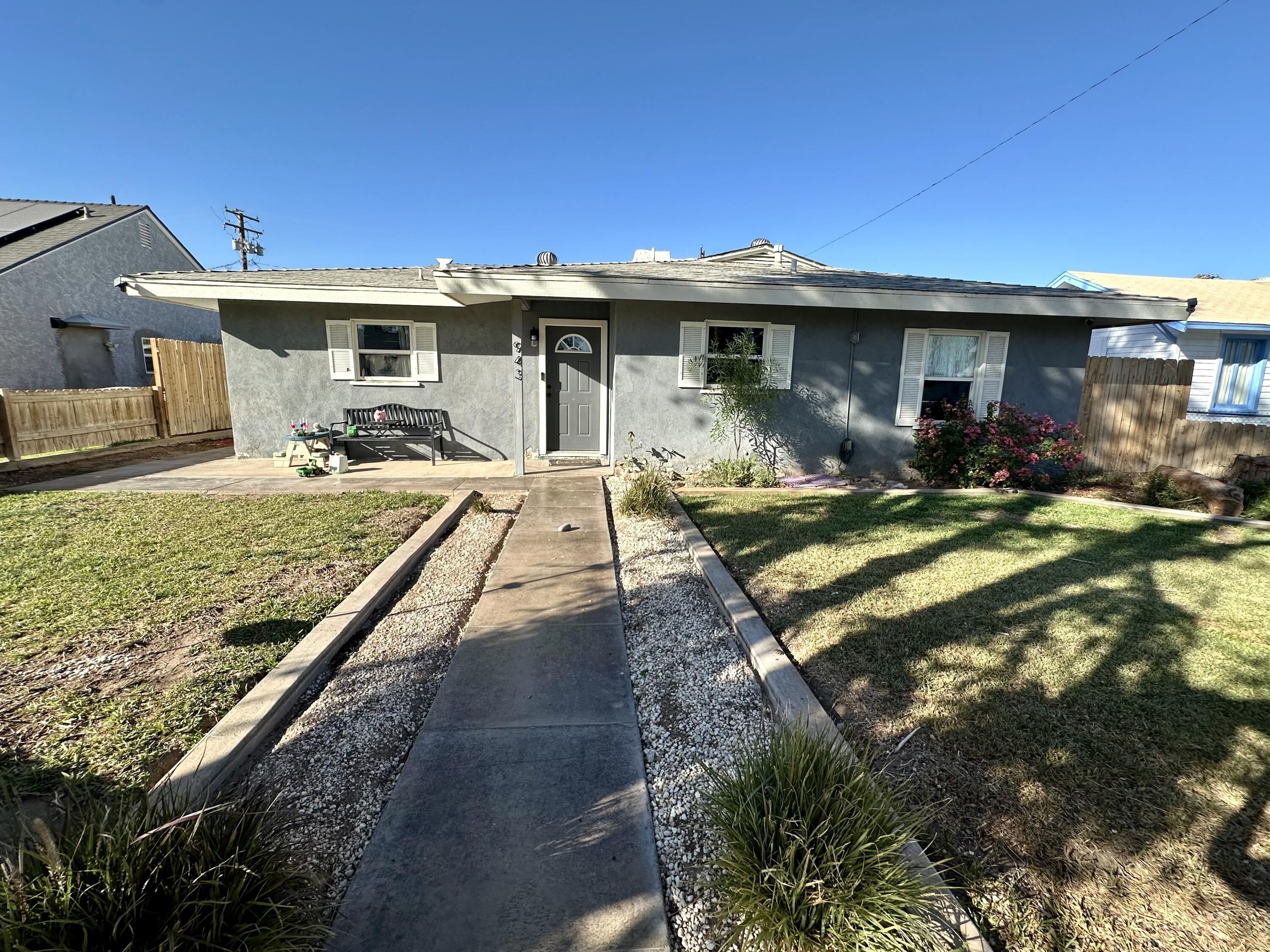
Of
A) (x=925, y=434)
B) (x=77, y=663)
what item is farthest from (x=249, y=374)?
(x=925, y=434)

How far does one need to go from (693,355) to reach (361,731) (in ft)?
22.4

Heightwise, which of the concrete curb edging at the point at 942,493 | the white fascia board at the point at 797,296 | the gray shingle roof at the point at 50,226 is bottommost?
the concrete curb edging at the point at 942,493

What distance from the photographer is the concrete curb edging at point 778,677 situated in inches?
64.6

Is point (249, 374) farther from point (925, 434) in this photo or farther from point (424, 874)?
point (925, 434)

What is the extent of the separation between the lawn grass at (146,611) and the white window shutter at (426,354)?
12.0ft

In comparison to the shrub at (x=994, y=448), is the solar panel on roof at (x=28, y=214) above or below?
above

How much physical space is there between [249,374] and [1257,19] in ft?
46.9

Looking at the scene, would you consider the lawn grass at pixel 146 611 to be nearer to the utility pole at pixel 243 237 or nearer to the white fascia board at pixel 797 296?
the white fascia board at pixel 797 296

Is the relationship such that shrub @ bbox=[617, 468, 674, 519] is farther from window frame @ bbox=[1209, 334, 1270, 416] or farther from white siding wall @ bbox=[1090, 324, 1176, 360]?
window frame @ bbox=[1209, 334, 1270, 416]

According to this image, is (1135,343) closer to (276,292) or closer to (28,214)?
(276,292)

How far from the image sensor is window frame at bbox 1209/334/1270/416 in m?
14.4

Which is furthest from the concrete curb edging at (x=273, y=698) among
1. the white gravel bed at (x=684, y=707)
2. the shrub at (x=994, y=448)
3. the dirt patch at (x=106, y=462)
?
the shrub at (x=994, y=448)

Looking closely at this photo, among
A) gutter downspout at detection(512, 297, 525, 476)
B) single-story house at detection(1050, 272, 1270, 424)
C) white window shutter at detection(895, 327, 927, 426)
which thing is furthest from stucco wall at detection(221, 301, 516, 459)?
single-story house at detection(1050, 272, 1270, 424)

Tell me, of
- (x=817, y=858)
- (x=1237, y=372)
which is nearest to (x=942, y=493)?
(x=817, y=858)
